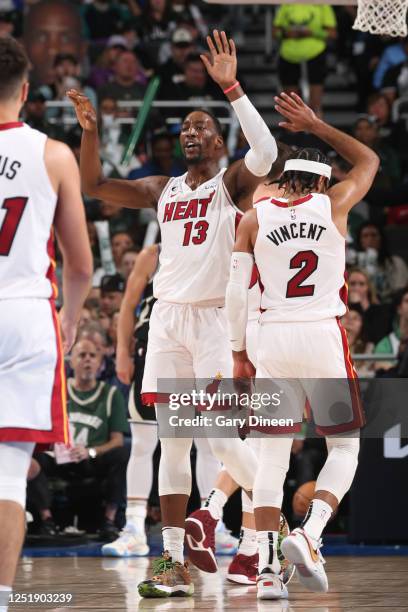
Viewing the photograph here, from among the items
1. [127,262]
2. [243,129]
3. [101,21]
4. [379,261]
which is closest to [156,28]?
[101,21]

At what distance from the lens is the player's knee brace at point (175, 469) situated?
6.57 meters

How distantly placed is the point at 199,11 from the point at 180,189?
40.7 ft

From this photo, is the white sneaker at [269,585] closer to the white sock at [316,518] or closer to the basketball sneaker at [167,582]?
the white sock at [316,518]

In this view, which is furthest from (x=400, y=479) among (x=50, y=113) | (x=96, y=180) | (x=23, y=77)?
(x=50, y=113)

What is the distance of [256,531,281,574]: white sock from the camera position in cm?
610

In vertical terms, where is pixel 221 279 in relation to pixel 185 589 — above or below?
above

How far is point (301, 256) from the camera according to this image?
6270 millimetres

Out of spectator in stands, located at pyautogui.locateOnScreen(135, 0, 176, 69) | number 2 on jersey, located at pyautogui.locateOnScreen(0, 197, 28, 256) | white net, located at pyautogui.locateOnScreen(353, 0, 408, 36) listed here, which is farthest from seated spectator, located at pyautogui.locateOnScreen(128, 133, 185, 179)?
number 2 on jersey, located at pyautogui.locateOnScreen(0, 197, 28, 256)

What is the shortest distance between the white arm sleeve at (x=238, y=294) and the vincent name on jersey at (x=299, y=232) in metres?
0.21

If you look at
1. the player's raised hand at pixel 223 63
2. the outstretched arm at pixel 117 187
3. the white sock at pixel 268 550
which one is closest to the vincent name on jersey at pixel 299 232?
the player's raised hand at pixel 223 63

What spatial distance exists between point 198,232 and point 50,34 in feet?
35.8

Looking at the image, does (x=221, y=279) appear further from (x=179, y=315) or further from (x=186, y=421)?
(x=186, y=421)

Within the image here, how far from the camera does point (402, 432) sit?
8.87 m

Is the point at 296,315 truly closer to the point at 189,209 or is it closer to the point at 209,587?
the point at 189,209
